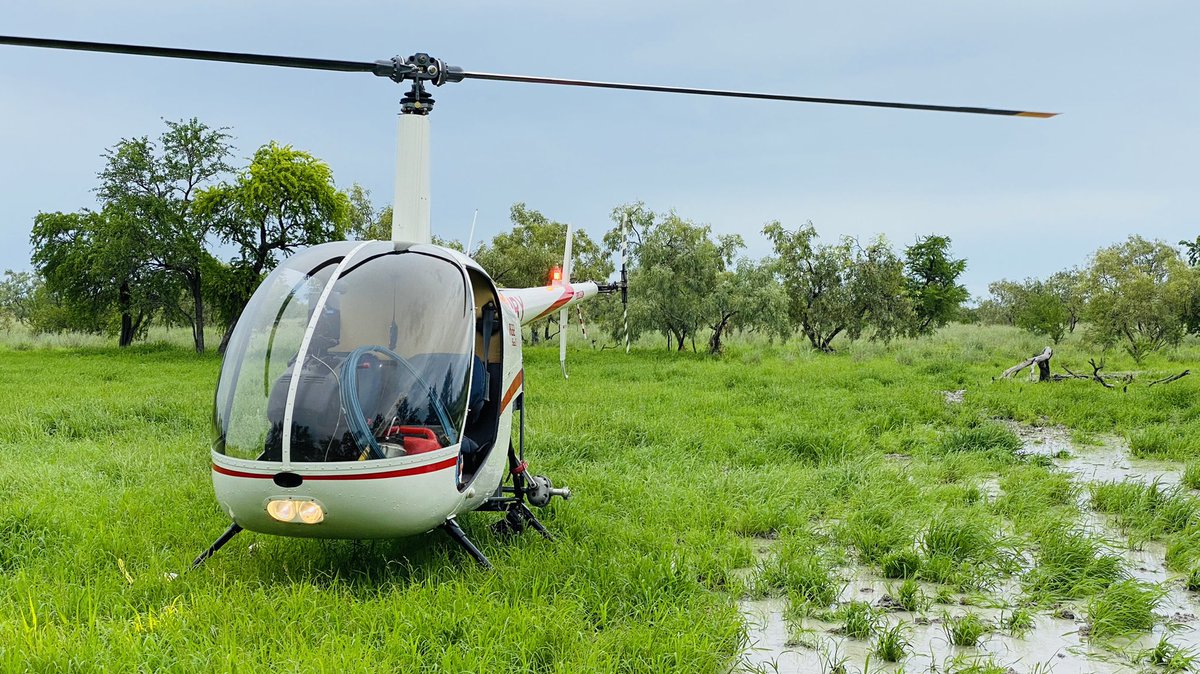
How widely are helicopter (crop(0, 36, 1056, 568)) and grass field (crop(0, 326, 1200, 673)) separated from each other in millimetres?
467

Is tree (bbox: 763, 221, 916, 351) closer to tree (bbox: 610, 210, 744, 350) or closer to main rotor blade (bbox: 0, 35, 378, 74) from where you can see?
tree (bbox: 610, 210, 744, 350)

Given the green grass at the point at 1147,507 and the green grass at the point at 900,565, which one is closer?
the green grass at the point at 900,565

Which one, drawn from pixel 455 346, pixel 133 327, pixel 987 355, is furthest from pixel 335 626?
pixel 133 327

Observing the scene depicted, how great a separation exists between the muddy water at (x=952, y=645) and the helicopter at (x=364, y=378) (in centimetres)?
171

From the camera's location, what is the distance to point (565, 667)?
3516mm

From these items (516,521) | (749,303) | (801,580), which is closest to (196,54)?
(516,521)

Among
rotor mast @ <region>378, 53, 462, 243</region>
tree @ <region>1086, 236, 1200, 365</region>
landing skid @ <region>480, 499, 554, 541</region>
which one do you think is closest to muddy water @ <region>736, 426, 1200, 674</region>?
landing skid @ <region>480, 499, 554, 541</region>

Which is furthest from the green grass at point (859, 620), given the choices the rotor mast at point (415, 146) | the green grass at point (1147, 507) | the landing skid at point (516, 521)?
the rotor mast at point (415, 146)

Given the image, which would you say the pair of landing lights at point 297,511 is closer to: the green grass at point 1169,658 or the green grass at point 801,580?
the green grass at point 801,580

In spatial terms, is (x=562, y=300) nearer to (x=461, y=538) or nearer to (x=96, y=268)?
(x=461, y=538)

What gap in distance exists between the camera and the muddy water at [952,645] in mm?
3885

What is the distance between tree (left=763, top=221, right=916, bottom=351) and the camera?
2691 centimetres

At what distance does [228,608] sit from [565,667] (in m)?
1.77

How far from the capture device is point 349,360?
4.11m
